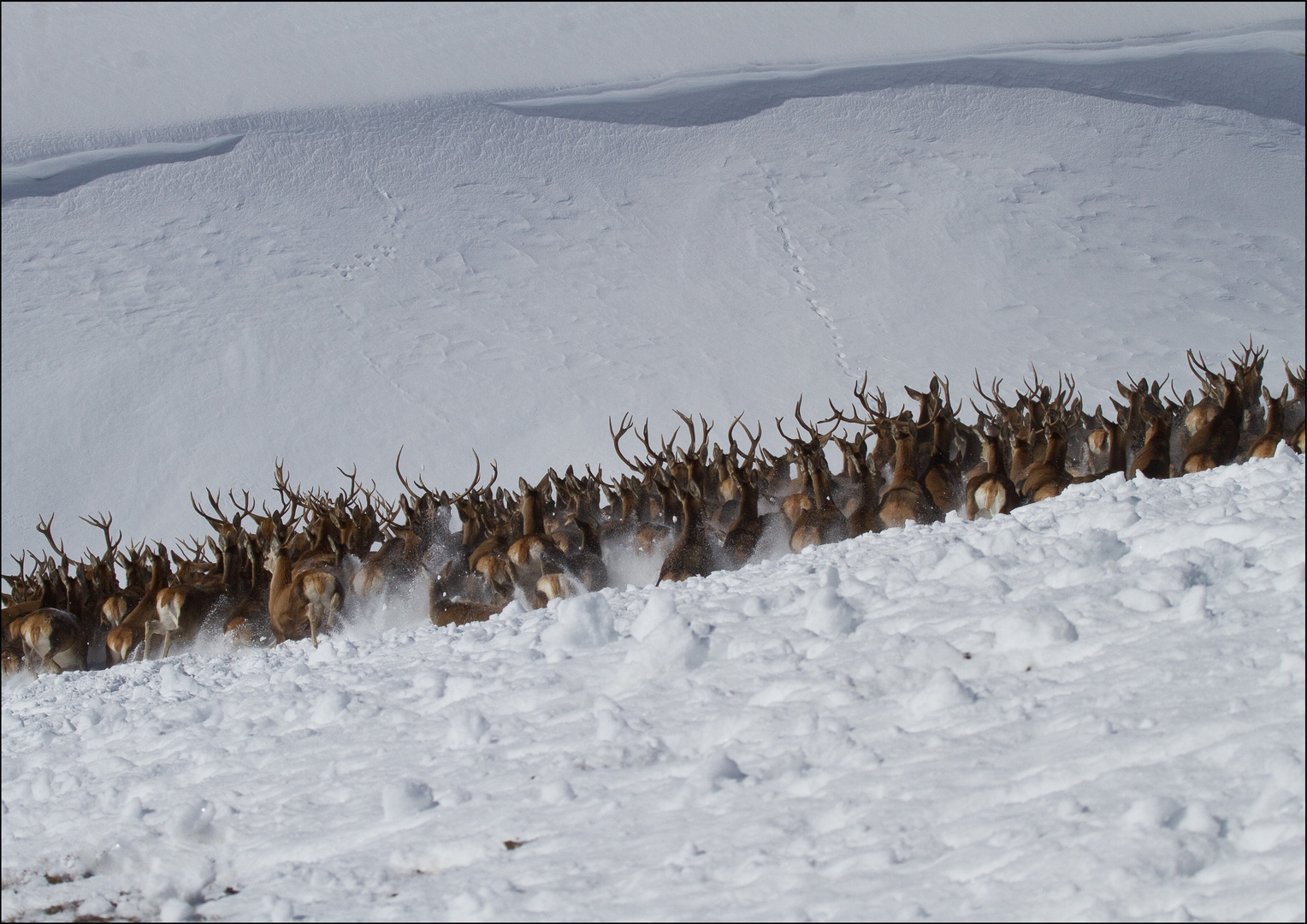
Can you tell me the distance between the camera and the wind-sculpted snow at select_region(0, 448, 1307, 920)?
152 centimetres

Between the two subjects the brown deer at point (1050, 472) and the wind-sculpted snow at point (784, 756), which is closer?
the wind-sculpted snow at point (784, 756)

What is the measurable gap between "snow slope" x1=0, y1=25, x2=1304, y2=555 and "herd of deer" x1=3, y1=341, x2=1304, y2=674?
438 cm

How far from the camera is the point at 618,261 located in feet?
36.3

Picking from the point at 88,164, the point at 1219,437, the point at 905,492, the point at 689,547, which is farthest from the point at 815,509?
the point at 88,164

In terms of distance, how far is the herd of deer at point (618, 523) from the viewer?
378 cm

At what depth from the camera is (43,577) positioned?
14.3ft

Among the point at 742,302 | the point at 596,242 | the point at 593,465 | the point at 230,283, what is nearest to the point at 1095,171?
the point at 742,302

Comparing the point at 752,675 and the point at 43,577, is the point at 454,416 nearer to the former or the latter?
the point at 43,577

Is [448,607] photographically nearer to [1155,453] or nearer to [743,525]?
[743,525]

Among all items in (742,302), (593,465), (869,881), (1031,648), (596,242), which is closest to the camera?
(869,881)

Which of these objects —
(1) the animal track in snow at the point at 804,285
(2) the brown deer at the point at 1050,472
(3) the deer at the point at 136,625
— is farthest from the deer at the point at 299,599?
(1) the animal track in snow at the point at 804,285

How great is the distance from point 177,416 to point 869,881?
9.21 metres

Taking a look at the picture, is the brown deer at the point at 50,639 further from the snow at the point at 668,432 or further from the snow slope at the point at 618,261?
the snow slope at the point at 618,261

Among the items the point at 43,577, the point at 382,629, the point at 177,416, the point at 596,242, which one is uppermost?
the point at 596,242
